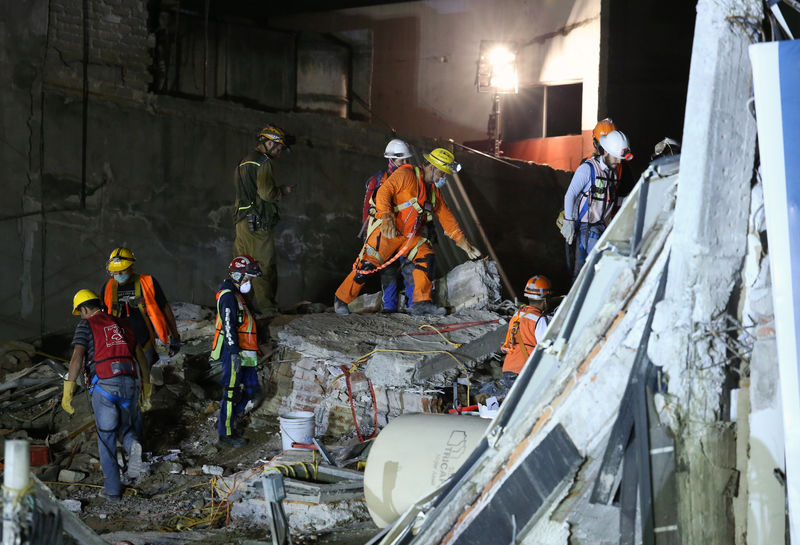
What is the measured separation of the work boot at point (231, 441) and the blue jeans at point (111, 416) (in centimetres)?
87

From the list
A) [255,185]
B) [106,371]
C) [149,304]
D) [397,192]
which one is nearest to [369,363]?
[397,192]

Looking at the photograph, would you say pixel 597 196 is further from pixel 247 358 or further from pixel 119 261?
pixel 119 261

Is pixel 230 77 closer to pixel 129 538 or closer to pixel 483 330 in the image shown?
pixel 483 330

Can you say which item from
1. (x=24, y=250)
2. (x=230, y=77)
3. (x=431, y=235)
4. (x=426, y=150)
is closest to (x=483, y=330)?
(x=431, y=235)

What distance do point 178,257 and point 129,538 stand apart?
5.62 meters

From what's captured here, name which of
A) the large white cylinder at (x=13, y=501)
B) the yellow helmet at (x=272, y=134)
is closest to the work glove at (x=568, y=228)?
the yellow helmet at (x=272, y=134)

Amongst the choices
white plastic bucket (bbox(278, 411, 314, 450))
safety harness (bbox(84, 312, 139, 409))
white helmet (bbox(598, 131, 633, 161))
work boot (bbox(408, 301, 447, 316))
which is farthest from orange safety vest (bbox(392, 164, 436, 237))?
safety harness (bbox(84, 312, 139, 409))

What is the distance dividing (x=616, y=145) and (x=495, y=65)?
999cm

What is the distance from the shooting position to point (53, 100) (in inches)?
391

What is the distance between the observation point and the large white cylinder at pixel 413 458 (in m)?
4.00

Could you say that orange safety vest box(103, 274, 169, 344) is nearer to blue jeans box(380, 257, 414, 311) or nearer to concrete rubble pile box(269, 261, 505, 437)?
concrete rubble pile box(269, 261, 505, 437)

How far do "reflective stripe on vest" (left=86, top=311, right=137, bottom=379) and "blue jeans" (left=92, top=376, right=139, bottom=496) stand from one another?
3.2 inches

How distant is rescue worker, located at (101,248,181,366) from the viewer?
22.9 feet

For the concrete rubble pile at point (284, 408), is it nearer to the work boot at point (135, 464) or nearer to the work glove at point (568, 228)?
the work boot at point (135, 464)
